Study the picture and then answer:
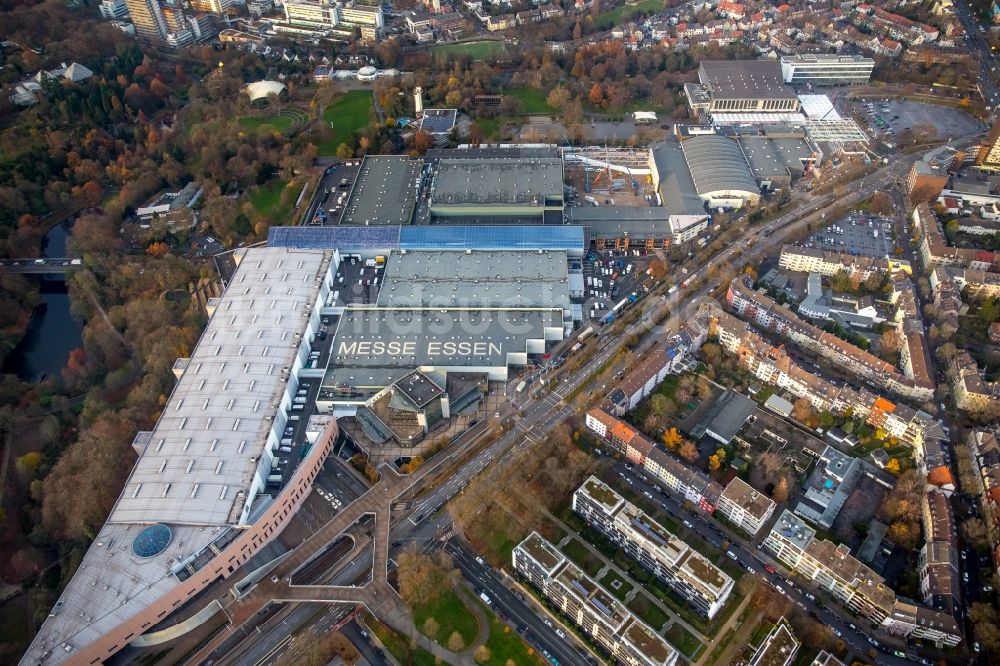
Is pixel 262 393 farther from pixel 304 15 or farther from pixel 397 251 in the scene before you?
pixel 304 15

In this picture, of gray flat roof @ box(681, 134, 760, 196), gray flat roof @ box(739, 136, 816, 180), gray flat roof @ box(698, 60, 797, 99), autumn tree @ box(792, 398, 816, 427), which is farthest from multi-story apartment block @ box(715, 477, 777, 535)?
gray flat roof @ box(698, 60, 797, 99)

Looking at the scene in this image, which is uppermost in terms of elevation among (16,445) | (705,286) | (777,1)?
(777,1)

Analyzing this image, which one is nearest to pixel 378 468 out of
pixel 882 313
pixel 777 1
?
pixel 882 313

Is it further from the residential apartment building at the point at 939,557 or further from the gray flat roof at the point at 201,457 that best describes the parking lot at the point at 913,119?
the gray flat roof at the point at 201,457

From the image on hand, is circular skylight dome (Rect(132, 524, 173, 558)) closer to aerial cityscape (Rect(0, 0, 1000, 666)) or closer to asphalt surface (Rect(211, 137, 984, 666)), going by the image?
aerial cityscape (Rect(0, 0, 1000, 666))

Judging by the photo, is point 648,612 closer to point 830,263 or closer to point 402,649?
point 402,649

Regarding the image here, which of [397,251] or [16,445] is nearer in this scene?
[16,445]
